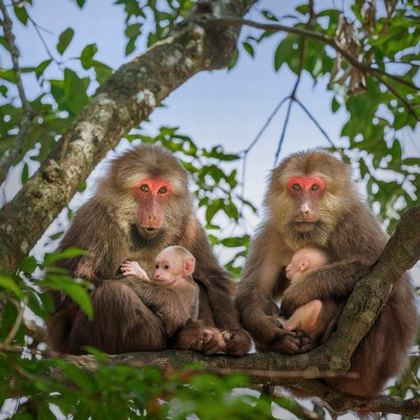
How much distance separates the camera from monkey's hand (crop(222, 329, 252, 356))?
5.18m

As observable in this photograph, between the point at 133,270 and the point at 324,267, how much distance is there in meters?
1.34

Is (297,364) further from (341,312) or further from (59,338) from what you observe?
(59,338)

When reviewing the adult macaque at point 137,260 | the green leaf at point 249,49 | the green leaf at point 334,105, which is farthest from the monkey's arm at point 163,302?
the green leaf at point 249,49

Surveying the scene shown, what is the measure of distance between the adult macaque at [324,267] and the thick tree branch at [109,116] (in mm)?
1161

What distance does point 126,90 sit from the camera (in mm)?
6000

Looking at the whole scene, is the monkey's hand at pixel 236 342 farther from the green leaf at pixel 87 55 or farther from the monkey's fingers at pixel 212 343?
the green leaf at pixel 87 55

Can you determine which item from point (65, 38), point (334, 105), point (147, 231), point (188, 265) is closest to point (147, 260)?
point (147, 231)

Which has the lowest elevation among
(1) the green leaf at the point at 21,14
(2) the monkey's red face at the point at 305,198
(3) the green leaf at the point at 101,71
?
(2) the monkey's red face at the point at 305,198

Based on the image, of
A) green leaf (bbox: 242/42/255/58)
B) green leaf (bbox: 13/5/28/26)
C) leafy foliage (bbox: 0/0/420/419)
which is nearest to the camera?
leafy foliage (bbox: 0/0/420/419)

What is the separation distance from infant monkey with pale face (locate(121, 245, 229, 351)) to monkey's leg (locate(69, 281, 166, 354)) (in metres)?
0.32

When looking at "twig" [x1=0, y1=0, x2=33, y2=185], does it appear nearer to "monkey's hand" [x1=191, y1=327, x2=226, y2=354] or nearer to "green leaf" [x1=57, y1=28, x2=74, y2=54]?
"green leaf" [x1=57, y1=28, x2=74, y2=54]

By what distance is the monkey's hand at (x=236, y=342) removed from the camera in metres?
5.18

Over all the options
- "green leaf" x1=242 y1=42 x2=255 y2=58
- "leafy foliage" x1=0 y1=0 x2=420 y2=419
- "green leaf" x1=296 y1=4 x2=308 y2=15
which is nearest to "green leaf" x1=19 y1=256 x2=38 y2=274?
"leafy foliage" x1=0 y1=0 x2=420 y2=419

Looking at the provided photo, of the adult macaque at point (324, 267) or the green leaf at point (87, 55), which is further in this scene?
the green leaf at point (87, 55)
